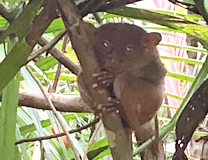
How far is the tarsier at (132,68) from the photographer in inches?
44.4

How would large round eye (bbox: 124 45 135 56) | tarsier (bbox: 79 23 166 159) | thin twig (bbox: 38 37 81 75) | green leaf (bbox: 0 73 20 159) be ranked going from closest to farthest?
green leaf (bbox: 0 73 20 159), thin twig (bbox: 38 37 81 75), tarsier (bbox: 79 23 166 159), large round eye (bbox: 124 45 135 56)

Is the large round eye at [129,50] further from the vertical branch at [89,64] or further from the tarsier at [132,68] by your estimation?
the vertical branch at [89,64]

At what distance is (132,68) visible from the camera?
4.41 ft

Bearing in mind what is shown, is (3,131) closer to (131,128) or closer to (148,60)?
(131,128)

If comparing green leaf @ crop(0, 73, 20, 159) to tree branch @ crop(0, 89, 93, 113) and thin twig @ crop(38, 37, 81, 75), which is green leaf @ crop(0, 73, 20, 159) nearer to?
thin twig @ crop(38, 37, 81, 75)

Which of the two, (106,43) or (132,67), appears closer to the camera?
(106,43)

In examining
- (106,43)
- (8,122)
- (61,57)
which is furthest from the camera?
(106,43)

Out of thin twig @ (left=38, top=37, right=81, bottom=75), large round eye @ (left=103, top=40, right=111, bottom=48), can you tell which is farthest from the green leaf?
large round eye @ (left=103, top=40, right=111, bottom=48)

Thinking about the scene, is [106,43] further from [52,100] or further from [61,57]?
[52,100]

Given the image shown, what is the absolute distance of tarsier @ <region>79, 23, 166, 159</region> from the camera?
113cm

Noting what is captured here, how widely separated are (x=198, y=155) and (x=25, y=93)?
1.88m

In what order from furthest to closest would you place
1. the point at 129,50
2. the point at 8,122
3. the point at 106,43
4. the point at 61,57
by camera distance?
1. the point at 129,50
2. the point at 106,43
3. the point at 61,57
4. the point at 8,122

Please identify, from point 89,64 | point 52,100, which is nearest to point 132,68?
point 52,100

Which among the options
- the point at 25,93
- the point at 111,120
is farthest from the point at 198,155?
the point at 111,120
